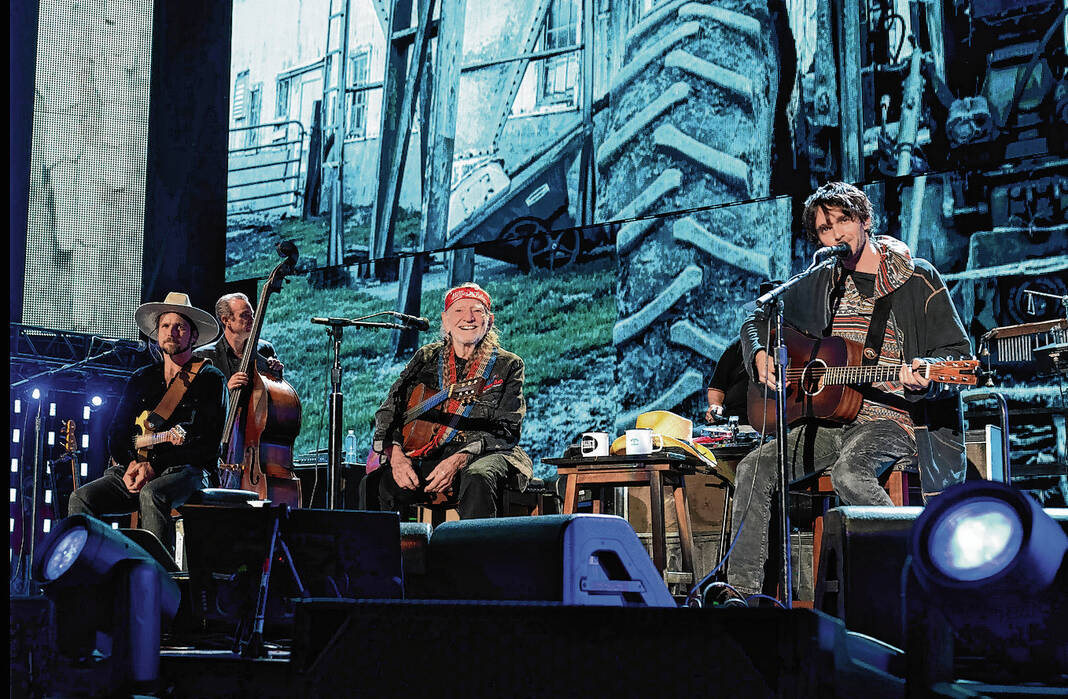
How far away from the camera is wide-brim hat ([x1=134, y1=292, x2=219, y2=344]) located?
541 centimetres

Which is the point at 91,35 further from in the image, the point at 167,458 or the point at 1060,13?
the point at 1060,13

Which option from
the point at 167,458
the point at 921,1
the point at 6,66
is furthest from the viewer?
the point at 921,1

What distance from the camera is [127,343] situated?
6.23m

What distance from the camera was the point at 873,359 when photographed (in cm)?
378

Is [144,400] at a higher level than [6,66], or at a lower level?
lower

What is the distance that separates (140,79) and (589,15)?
289 centimetres

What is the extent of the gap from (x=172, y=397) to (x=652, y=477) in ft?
7.00

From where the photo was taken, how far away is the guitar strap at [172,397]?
493 cm

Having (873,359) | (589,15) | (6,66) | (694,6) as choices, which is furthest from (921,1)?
(6,66)

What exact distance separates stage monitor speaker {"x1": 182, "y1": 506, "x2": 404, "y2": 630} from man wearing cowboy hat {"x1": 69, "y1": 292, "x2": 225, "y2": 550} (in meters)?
2.17

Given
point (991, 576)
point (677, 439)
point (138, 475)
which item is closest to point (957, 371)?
point (677, 439)

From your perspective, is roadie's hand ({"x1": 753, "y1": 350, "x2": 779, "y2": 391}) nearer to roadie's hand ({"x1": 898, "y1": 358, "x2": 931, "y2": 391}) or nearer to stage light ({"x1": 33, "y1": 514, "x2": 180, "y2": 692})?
roadie's hand ({"x1": 898, "y1": 358, "x2": 931, "y2": 391})

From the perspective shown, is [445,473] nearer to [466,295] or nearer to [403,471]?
[403,471]

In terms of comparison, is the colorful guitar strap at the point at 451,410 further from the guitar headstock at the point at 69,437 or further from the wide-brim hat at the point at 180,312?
the guitar headstock at the point at 69,437
